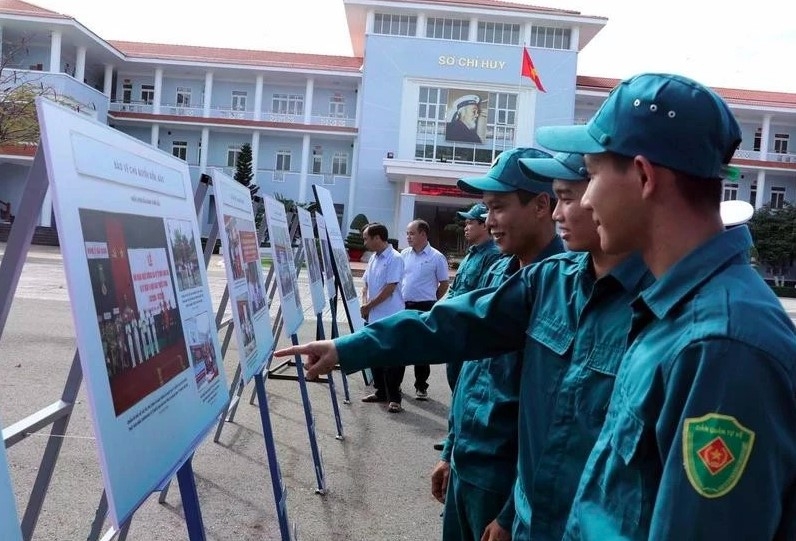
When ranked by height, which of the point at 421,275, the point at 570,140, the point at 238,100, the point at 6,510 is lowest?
the point at 6,510

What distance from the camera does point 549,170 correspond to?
83.6 inches

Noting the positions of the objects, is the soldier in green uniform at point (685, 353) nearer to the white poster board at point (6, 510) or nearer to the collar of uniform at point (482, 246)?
the white poster board at point (6, 510)

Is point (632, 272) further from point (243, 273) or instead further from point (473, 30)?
point (473, 30)

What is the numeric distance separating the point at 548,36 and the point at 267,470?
109 ft

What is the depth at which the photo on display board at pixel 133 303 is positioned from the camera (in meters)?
1.52

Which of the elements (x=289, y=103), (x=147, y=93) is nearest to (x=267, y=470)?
(x=289, y=103)

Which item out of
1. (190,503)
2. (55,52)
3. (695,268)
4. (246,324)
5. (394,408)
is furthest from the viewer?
(55,52)

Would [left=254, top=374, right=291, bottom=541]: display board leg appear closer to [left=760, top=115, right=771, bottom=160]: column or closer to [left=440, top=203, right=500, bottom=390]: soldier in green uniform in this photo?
[left=440, top=203, right=500, bottom=390]: soldier in green uniform

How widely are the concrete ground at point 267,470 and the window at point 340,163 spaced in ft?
97.2

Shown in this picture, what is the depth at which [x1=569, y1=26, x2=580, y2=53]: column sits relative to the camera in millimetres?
33875

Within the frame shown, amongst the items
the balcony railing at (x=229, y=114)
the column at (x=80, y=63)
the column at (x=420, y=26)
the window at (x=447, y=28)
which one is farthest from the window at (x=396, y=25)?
the column at (x=80, y=63)

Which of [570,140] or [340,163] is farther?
[340,163]

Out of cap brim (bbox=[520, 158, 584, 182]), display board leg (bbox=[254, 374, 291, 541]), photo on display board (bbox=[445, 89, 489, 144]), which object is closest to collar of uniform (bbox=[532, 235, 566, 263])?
cap brim (bbox=[520, 158, 584, 182])

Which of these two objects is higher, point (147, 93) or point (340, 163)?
point (147, 93)
